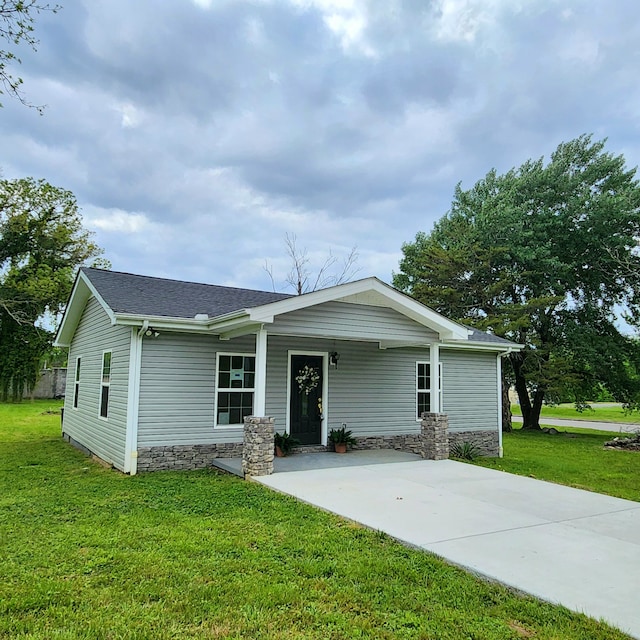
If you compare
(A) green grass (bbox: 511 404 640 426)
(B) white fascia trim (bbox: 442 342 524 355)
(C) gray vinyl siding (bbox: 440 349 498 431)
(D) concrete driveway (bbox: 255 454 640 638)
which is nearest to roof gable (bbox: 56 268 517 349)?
(B) white fascia trim (bbox: 442 342 524 355)

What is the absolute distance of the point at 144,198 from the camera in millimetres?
16703

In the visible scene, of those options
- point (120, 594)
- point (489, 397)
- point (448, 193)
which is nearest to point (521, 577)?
point (120, 594)

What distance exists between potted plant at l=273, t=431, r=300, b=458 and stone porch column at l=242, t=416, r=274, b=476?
5.31ft

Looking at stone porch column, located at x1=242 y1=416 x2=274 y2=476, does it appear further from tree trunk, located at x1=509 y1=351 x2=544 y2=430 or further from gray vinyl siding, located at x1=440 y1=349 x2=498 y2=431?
tree trunk, located at x1=509 y1=351 x2=544 y2=430

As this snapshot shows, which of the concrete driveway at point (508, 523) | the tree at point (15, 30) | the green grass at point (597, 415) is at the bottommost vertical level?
the green grass at point (597, 415)

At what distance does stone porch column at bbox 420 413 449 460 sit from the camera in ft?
29.8

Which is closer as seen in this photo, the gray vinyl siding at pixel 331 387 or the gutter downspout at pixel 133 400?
the gutter downspout at pixel 133 400

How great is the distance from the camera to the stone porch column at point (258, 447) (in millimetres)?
7172

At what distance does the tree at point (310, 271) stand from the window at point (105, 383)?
1491 centimetres

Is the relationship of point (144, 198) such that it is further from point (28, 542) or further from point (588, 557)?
point (588, 557)

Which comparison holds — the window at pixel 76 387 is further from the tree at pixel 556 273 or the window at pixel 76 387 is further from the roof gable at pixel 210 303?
the tree at pixel 556 273

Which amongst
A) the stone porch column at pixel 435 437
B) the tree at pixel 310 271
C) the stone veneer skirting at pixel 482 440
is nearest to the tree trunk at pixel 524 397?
the stone veneer skirting at pixel 482 440

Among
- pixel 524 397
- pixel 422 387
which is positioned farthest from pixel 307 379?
pixel 524 397

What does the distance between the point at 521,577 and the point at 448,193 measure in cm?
2193
